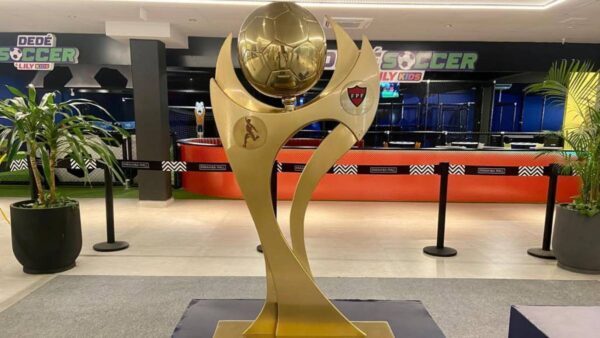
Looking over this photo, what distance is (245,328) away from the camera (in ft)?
5.52

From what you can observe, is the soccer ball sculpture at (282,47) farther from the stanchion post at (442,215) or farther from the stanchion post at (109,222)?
the stanchion post at (109,222)

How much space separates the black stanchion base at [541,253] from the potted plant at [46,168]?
3.78 meters

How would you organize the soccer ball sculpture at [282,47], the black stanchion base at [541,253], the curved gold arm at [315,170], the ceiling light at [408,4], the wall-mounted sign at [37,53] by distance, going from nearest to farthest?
the soccer ball sculpture at [282,47], the curved gold arm at [315,170], the black stanchion base at [541,253], the ceiling light at [408,4], the wall-mounted sign at [37,53]

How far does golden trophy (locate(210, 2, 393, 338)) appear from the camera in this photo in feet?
4.55

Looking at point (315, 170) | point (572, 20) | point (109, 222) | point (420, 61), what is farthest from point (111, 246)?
point (572, 20)

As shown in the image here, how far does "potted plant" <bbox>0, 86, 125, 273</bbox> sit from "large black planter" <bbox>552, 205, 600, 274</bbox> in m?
3.66

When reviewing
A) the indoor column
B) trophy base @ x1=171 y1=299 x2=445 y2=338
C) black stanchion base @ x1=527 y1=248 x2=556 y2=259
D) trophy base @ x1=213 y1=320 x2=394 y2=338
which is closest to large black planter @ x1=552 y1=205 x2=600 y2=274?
black stanchion base @ x1=527 y1=248 x2=556 y2=259

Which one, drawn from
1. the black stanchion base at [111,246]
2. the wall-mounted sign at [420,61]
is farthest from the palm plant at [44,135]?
the wall-mounted sign at [420,61]

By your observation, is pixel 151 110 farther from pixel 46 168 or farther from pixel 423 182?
pixel 423 182

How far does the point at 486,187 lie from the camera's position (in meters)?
5.97

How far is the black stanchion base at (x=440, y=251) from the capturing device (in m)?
3.60

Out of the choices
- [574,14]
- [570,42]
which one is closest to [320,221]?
[574,14]

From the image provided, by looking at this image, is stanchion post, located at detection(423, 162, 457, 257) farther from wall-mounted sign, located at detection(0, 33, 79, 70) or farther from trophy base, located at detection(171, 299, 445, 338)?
wall-mounted sign, located at detection(0, 33, 79, 70)

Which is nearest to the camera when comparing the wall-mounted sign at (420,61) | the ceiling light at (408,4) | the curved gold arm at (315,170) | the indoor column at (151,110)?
the curved gold arm at (315,170)
